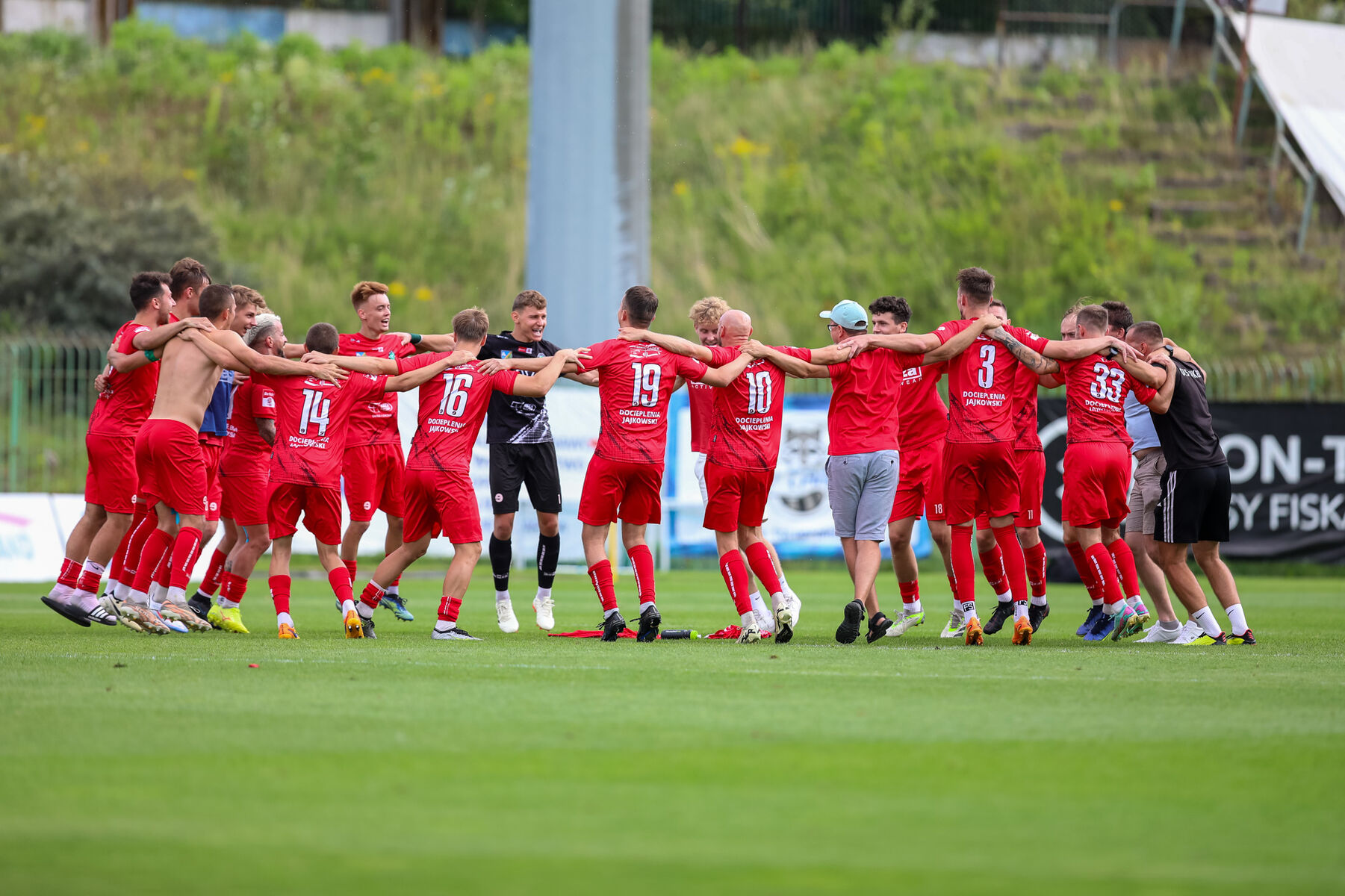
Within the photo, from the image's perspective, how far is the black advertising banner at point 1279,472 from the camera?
20.6m

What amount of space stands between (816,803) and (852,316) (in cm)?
626

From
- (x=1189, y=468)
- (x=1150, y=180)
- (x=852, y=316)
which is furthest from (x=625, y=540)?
(x=1150, y=180)

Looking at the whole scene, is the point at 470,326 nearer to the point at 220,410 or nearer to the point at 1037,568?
the point at 220,410

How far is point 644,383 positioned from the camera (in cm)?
1020

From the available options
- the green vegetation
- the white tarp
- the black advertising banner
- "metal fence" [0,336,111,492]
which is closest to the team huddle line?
the black advertising banner

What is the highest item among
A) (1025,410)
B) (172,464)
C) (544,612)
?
(1025,410)

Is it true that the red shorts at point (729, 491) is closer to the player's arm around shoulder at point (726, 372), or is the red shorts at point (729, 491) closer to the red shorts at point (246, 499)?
the player's arm around shoulder at point (726, 372)

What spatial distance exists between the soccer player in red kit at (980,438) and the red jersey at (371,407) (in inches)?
167

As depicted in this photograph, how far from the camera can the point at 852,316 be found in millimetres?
10586

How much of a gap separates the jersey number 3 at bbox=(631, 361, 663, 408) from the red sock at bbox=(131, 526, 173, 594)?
339 cm

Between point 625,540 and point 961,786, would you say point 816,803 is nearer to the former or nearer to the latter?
point 961,786

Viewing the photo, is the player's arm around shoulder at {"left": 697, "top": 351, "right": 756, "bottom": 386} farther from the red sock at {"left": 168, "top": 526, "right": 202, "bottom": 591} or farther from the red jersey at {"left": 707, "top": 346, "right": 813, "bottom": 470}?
the red sock at {"left": 168, "top": 526, "right": 202, "bottom": 591}

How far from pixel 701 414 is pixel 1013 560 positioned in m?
2.50

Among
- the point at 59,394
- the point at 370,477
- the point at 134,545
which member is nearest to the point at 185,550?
the point at 134,545
